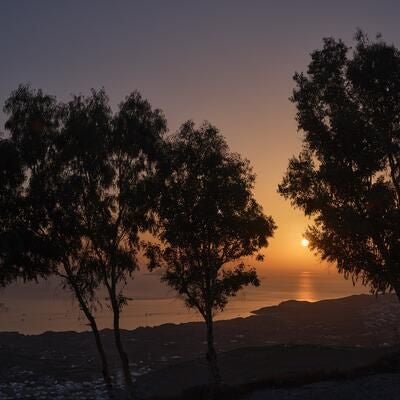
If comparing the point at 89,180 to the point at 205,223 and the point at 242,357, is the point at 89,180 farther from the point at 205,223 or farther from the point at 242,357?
the point at 242,357

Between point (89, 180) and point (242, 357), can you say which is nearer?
point (89, 180)

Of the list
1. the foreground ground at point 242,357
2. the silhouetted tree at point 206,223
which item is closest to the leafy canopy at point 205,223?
the silhouetted tree at point 206,223

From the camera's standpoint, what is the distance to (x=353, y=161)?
30.5m

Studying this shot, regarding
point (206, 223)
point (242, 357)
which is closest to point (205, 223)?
point (206, 223)

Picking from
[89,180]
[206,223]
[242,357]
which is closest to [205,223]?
[206,223]

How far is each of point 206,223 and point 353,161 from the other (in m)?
10.7

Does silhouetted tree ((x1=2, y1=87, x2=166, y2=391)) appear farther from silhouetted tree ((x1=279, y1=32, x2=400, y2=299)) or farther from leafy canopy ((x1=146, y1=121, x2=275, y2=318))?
silhouetted tree ((x1=279, y1=32, x2=400, y2=299))

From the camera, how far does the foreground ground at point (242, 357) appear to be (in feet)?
94.5

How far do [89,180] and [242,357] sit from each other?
3281cm

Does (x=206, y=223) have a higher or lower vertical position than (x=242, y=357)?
higher

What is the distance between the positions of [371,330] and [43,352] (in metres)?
62.3

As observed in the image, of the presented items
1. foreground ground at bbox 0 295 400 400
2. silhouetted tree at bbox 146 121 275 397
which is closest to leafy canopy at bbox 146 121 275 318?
silhouetted tree at bbox 146 121 275 397

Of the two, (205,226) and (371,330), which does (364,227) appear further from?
(371,330)

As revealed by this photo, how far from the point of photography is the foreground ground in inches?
1134
